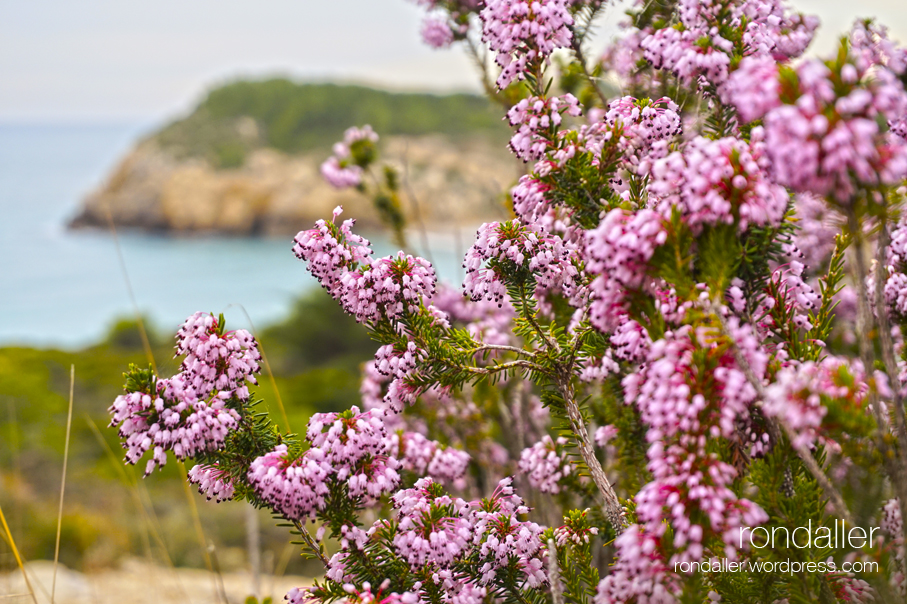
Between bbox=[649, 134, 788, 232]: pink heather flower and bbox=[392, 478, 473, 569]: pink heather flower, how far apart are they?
1.46 metres

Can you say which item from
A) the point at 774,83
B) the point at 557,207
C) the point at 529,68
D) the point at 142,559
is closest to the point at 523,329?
the point at 557,207

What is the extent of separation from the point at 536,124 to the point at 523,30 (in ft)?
1.24

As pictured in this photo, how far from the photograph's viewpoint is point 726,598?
2.65 metres

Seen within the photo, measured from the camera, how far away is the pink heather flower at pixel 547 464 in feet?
12.4

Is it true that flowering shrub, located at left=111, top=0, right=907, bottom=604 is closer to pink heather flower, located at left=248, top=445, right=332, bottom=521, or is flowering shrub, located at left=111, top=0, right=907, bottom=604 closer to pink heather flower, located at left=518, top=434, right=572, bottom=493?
pink heather flower, located at left=248, top=445, right=332, bottom=521

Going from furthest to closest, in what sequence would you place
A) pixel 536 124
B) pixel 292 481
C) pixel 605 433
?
pixel 605 433
pixel 536 124
pixel 292 481

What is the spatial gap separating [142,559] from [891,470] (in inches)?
460

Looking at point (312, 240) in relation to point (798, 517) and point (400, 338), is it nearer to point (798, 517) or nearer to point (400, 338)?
point (400, 338)

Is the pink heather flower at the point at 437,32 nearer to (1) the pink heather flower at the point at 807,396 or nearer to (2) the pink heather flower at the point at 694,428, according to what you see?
(2) the pink heather flower at the point at 694,428

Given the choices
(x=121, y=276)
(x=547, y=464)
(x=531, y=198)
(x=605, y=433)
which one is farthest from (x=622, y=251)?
(x=121, y=276)

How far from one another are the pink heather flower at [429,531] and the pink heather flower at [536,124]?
147cm

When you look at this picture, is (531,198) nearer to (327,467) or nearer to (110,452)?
(327,467)

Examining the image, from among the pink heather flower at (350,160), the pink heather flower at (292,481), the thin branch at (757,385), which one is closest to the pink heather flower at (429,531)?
the pink heather flower at (292,481)

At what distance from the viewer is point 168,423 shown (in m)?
2.42
